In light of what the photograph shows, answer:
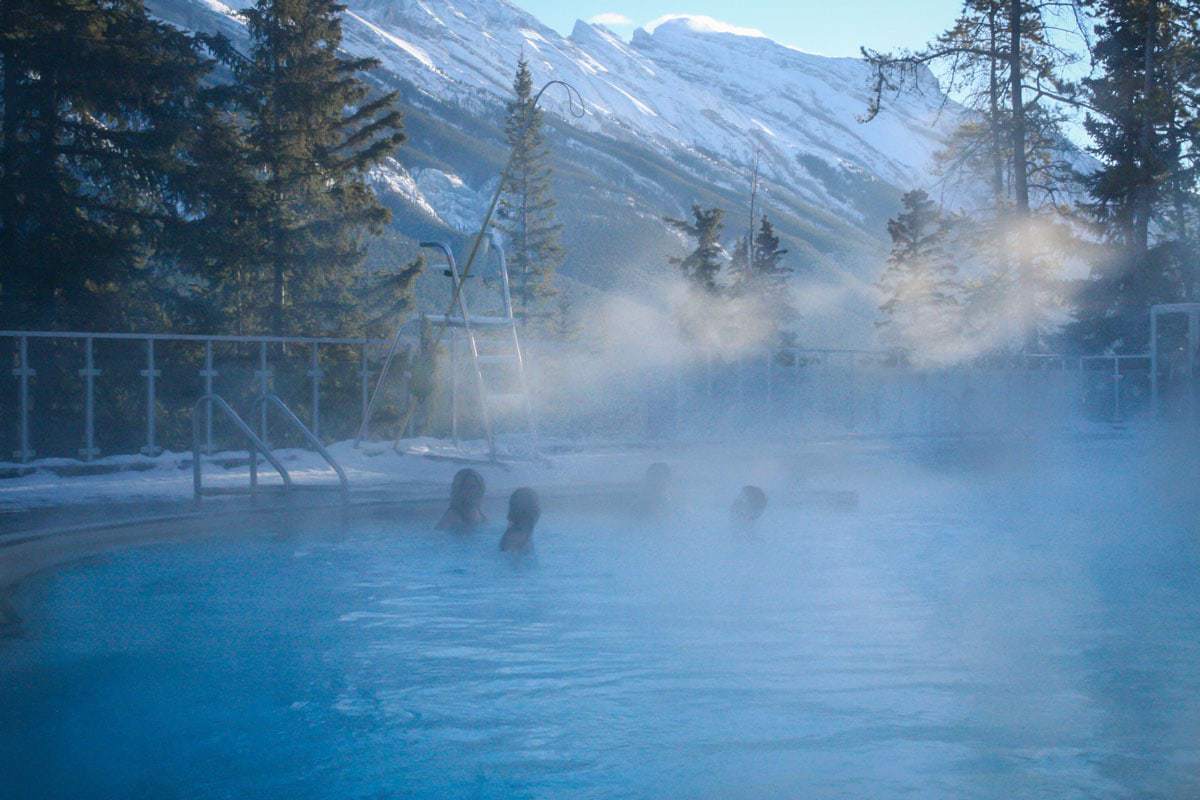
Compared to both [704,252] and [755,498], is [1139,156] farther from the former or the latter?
[755,498]

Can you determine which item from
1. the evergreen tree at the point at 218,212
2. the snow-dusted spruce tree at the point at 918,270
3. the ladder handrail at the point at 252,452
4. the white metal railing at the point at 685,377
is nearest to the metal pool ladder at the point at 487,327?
the white metal railing at the point at 685,377

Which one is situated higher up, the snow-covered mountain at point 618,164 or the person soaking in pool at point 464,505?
the snow-covered mountain at point 618,164

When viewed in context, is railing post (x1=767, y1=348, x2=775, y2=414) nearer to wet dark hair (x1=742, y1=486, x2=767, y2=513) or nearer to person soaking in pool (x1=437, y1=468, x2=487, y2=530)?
wet dark hair (x1=742, y1=486, x2=767, y2=513)

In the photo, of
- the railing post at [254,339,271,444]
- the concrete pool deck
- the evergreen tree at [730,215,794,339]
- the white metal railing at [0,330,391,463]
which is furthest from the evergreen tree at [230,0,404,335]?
the evergreen tree at [730,215,794,339]

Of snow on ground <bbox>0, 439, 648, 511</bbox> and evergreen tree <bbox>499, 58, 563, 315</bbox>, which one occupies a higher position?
evergreen tree <bbox>499, 58, 563, 315</bbox>

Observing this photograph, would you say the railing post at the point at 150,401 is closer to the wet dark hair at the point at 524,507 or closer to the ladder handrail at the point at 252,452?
the ladder handrail at the point at 252,452

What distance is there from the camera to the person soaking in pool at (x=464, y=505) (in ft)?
26.6

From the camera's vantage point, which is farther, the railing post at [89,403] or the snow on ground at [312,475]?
the railing post at [89,403]

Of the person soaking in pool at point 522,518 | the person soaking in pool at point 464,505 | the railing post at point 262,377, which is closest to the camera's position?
the person soaking in pool at point 522,518

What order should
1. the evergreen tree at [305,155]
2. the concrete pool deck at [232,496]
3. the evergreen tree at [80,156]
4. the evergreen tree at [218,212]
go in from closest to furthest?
the concrete pool deck at [232,496], the evergreen tree at [80,156], the evergreen tree at [218,212], the evergreen tree at [305,155]

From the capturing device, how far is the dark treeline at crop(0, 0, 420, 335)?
44.7 feet

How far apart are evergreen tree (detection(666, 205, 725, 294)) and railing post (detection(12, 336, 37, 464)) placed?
21355 mm

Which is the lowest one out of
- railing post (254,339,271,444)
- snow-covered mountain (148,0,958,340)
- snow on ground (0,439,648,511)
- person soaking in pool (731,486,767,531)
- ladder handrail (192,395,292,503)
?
person soaking in pool (731,486,767,531)

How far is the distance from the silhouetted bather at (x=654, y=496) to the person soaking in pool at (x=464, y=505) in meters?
1.72
